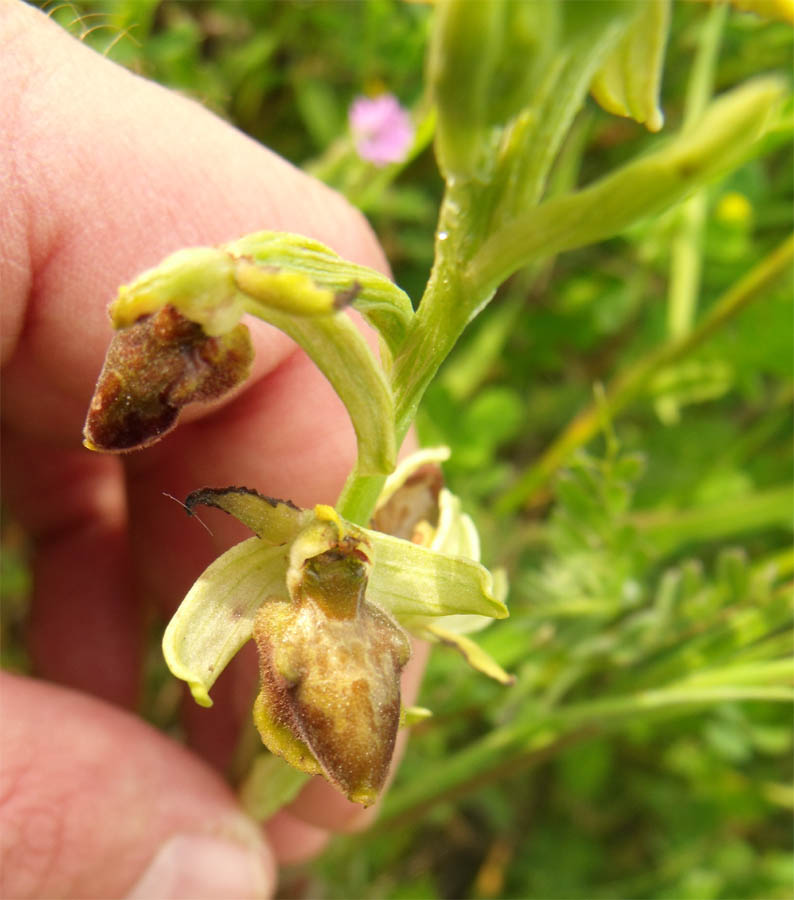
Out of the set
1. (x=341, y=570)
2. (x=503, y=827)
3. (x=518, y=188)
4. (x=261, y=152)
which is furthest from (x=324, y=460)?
(x=503, y=827)

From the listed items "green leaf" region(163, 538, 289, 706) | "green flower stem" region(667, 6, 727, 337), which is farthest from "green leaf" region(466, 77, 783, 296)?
"green flower stem" region(667, 6, 727, 337)

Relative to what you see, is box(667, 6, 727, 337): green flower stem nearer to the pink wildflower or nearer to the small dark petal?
the pink wildflower

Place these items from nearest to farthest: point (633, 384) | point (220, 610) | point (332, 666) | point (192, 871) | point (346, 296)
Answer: point (346, 296) → point (332, 666) → point (220, 610) → point (192, 871) → point (633, 384)

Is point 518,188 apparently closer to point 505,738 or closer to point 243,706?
point 505,738

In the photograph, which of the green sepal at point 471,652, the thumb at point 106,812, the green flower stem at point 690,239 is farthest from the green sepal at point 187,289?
the green flower stem at point 690,239

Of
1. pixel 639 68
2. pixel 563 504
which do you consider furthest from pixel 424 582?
pixel 563 504

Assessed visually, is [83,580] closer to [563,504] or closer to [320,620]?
[563,504]

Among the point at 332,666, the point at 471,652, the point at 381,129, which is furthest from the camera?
the point at 381,129
